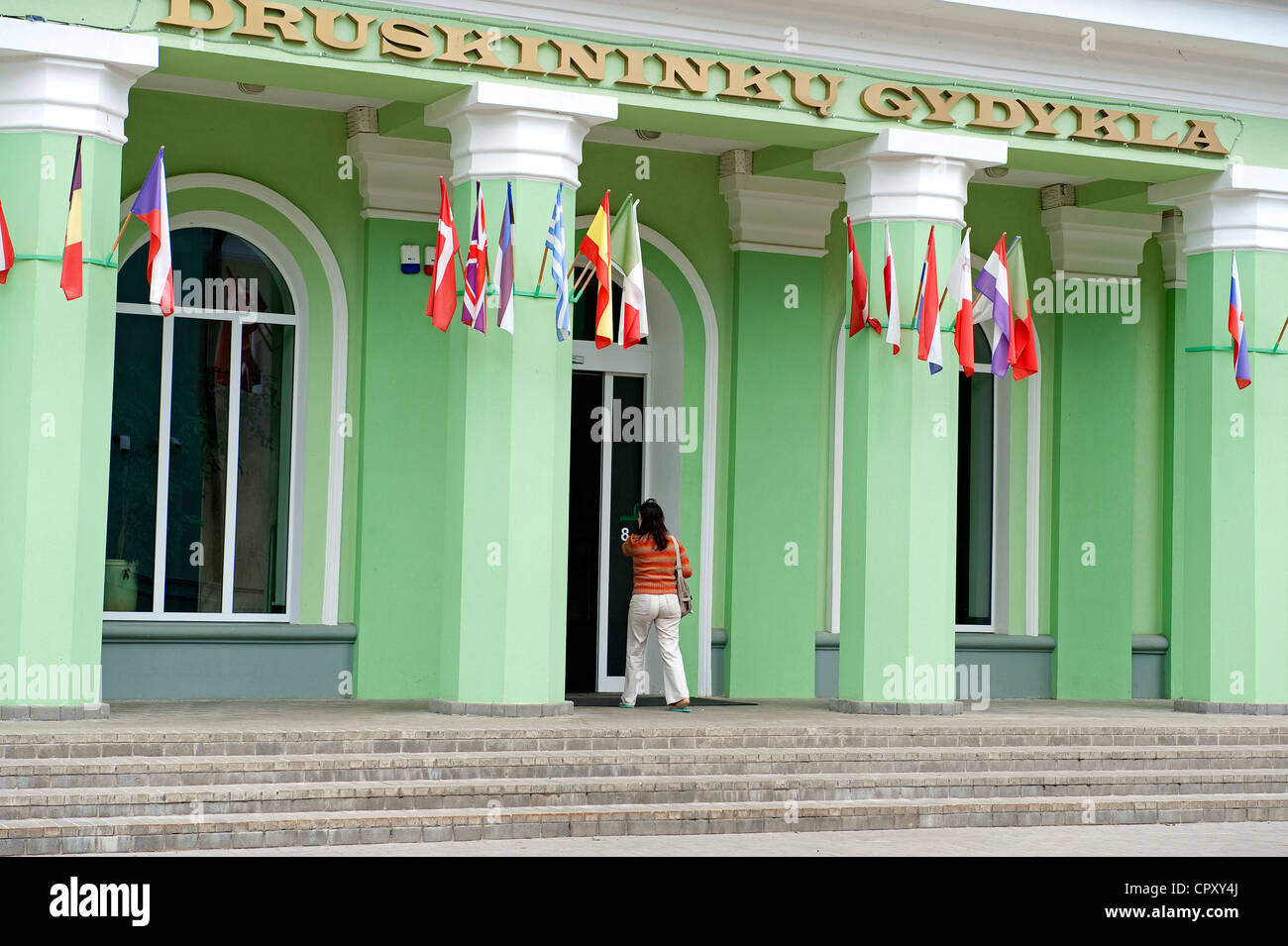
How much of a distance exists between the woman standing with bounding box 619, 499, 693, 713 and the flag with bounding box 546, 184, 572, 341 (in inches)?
72.8

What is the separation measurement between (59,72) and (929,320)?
667cm

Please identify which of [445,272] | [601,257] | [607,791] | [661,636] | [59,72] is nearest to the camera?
[607,791]

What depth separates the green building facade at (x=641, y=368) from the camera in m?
13.0

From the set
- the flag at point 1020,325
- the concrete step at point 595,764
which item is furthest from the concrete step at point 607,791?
the flag at point 1020,325

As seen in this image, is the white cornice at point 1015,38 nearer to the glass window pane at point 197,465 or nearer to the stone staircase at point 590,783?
the glass window pane at point 197,465

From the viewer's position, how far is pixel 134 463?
1515 cm

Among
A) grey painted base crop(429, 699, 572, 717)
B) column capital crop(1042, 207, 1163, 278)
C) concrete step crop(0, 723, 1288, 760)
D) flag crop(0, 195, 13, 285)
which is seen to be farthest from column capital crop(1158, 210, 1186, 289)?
flag crop(0, 195, 13, 285)

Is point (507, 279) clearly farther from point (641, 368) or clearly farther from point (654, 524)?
point (641, 368)

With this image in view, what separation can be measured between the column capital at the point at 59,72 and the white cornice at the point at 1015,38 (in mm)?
2671

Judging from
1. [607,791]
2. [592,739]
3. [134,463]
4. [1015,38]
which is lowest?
[607,791]

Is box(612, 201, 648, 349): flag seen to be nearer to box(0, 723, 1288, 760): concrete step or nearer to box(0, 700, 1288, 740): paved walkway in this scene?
box(0, 700, 1288, 740): paved walkway

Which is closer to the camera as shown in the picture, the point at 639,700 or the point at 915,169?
the point at 915,169

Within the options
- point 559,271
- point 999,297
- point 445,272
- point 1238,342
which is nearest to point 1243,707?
point 1238,342

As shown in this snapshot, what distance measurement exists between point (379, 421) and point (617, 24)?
3.86 m
